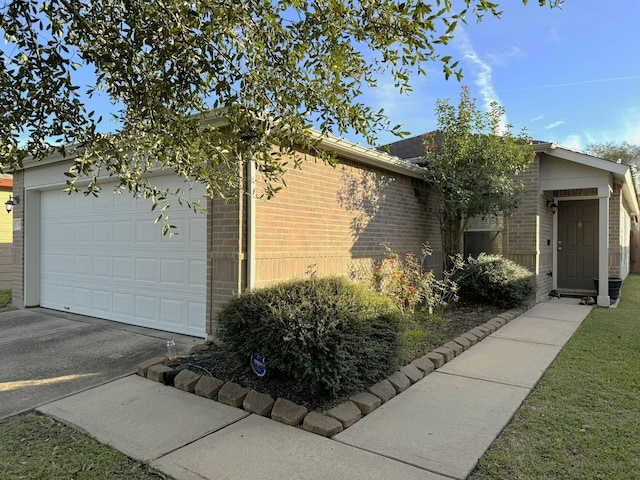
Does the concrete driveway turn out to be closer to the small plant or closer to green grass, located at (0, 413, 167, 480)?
green grass, located at (0, 413, 167, 480)

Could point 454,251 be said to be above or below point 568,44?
below

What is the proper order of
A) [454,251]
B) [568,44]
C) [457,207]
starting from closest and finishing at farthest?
1. [568,44]
2. [457,207]
3. [454,251]

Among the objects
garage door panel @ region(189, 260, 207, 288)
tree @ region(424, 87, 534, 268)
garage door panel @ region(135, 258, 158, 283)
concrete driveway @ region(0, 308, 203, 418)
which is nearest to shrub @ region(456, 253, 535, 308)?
tree @ region(424, 87, 534, 268)

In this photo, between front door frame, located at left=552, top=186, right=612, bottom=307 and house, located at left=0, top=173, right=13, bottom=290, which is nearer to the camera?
front door frame, located at left=552, top=186, right=612, bottom=307

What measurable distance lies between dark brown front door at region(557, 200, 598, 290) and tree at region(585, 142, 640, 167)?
77.6ft

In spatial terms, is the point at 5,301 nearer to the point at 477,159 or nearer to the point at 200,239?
the point at 200,239

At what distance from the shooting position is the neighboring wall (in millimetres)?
5906

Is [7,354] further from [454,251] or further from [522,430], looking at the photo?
[454,251]

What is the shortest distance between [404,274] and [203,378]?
14.4 feet

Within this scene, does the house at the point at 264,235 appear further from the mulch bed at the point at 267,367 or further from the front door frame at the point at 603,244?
the mulch bed at the point at 267,367

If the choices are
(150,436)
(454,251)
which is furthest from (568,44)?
(150,436)

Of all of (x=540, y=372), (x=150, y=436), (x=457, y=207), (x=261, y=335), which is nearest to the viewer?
(x=150, y=436)

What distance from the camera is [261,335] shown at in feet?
13.6

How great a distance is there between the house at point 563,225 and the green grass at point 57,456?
8819 mm
